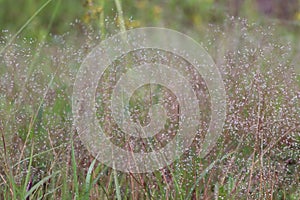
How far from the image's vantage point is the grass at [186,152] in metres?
1.74

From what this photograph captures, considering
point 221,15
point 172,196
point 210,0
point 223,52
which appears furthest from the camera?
point 210,0

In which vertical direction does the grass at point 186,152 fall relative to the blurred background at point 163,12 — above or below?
below

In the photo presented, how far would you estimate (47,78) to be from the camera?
2125 mm

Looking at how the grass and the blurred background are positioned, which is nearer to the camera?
the grass

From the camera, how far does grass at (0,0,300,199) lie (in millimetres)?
1739

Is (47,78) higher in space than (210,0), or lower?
lower

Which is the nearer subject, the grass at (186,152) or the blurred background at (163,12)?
the grass at (186,152)

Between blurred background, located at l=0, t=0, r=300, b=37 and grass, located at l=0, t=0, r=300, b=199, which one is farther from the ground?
blurred background, located at l=0, t=0, r=300, b=37

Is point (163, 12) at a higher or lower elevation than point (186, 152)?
higher

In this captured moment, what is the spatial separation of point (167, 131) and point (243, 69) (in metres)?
0.28

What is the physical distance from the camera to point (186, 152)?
5.97 feet

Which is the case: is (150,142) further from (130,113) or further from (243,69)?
(243,69)

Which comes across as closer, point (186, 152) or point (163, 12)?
point (186, 152)

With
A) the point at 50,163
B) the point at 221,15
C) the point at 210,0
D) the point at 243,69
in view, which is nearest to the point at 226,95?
the point at 243,69
